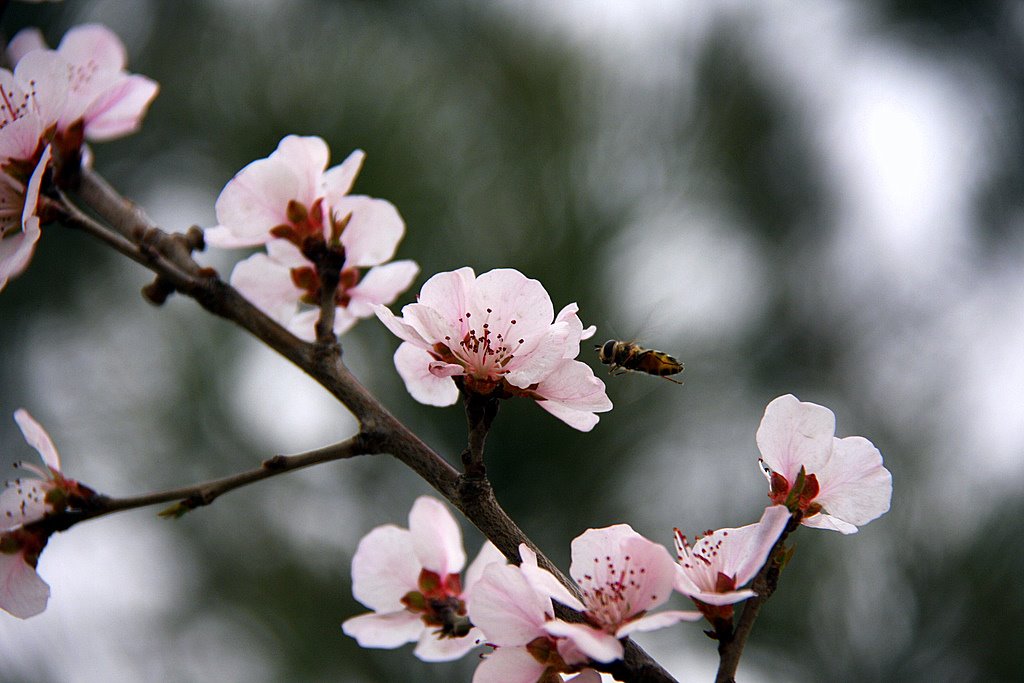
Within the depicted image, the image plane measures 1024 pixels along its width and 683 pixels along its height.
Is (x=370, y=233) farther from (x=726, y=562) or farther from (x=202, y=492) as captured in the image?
(x=726, y=562)

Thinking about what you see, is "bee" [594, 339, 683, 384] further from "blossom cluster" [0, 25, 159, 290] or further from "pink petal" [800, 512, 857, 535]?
"blossom cluster" [0, 25, 159, 290]

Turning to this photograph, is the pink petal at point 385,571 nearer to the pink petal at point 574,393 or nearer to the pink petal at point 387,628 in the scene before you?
the pink petal at point 387,628

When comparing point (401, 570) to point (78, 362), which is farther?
point (78, 362)

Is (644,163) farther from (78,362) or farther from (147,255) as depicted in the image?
(147,255)

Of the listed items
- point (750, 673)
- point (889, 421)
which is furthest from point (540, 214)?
point (750, 673)

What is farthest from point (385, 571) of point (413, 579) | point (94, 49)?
point (94, 49)

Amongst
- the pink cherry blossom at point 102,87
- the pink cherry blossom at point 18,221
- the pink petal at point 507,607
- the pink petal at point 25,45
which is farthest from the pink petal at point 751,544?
the pink petal at point 25,45
